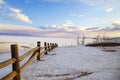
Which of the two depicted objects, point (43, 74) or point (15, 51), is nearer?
point (15, 51)

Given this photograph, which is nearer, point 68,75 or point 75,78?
point 75,78

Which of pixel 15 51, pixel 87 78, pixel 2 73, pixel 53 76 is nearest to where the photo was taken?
pixel 15 51

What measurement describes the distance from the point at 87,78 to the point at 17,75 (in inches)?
102

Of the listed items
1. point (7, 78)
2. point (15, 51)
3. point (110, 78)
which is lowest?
point (110, 78)

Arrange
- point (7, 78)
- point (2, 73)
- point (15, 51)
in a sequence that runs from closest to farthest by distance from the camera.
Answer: point (7, 78)
point (15, 51)
point (2, 73)

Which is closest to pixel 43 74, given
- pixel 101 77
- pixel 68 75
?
pixel 68 75

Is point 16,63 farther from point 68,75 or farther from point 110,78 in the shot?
point 110,78

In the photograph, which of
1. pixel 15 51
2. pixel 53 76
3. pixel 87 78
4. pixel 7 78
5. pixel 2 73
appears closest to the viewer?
pixel 7 78

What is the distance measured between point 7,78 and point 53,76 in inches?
103

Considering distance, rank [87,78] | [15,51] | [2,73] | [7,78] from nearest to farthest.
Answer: [7,78]
[15,51]
[87,78]
[2,73]

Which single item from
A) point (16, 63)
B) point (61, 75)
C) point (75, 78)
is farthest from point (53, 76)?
point (16, 63)

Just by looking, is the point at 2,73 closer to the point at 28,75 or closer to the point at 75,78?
the point at 28,75

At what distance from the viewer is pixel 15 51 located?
5.89 m

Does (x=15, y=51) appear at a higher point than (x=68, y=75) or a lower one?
higher
